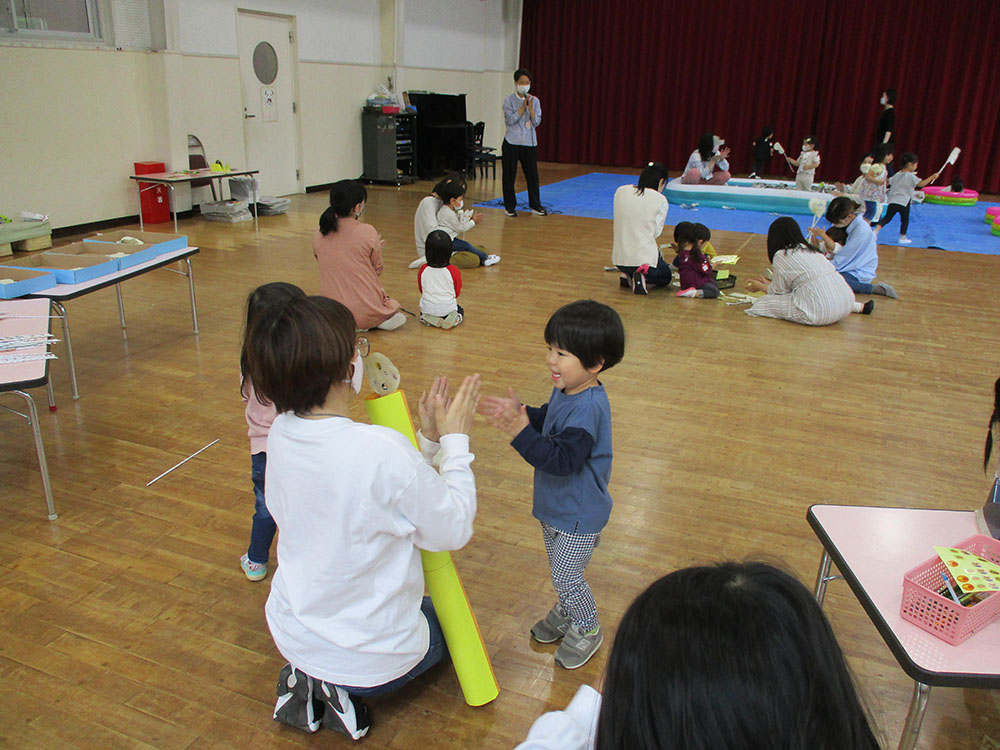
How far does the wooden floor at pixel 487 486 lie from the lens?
1760 millimetres

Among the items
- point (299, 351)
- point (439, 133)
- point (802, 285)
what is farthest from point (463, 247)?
point (439, 133)

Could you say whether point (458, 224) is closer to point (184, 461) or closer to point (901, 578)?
point (184, 461)

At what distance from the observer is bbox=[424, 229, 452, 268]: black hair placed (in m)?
4.44

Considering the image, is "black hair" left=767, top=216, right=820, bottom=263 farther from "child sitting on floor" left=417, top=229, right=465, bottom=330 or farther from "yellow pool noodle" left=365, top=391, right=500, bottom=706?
"yellow pool noodle" left=365, top=391, right=500, bottom=706

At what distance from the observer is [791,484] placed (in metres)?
2.82

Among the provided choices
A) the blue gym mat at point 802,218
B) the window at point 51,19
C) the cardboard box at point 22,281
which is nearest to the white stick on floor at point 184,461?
the cardboard box at point 22,281

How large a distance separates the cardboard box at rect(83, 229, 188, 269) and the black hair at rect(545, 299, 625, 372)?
2752mm

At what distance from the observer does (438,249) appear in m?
4.44

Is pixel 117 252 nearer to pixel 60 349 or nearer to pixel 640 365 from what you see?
pixel 60 349

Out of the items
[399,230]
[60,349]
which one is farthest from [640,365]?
[399,230]

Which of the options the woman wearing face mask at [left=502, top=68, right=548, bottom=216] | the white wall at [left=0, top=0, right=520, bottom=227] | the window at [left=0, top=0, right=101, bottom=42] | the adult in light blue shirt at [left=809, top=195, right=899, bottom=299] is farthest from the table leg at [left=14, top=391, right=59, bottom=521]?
the woman wearing face mask at [left=502, top=68, right=548, bottom=216]

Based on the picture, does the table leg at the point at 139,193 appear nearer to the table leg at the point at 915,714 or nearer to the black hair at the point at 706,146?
the black hair at the point at 706,146

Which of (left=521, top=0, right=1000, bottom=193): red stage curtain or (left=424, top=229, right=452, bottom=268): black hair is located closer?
(left=424, top=229, right=452, bottom=268): black hair

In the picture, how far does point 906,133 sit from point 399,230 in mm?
8556
